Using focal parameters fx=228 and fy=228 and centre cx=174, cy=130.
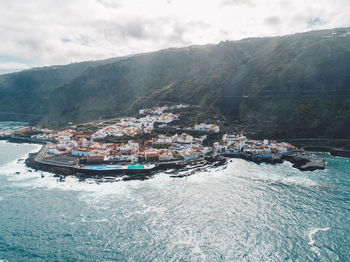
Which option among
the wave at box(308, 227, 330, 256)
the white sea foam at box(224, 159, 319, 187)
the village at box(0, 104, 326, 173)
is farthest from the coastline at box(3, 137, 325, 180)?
the wave at box(308, 227, 330, 256)

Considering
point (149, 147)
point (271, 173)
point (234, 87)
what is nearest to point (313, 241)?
point (271, 173)

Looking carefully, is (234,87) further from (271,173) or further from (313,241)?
(313,241)

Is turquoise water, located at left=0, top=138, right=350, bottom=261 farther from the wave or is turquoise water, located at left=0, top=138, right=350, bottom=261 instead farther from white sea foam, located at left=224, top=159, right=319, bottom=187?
white sea foam, located at left=224, top=159, right=319, bottom=187

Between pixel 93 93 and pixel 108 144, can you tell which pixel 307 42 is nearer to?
pixel 108 144

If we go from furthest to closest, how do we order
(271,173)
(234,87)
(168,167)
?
1. (234,87)
2. (168,167)
3. (271,173)

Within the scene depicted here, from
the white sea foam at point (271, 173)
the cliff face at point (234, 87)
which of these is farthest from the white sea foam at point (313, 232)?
the cliff face at point (234, 87)

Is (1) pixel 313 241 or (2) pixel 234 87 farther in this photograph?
(2) pixel 234 87
